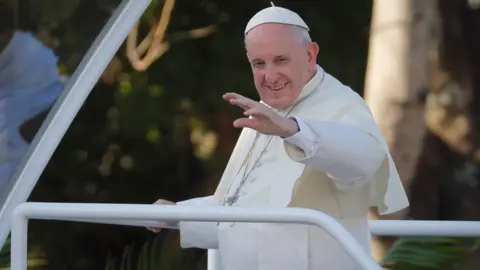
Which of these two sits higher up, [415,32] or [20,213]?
[415,32]

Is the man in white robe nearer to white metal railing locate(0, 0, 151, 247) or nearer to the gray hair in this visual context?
the gray hair

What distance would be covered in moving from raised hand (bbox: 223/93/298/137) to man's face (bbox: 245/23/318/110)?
0.30 m

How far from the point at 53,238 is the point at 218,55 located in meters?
1.77

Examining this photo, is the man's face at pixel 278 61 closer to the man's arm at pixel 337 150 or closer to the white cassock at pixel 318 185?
the white cassock at pixel 318 185

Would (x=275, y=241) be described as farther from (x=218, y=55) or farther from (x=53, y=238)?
(x=53, y=238)

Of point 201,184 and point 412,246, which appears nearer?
point 412,246

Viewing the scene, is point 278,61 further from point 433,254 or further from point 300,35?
point 433,254

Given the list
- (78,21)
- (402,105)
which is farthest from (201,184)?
(78,21)

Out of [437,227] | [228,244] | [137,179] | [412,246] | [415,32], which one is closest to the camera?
[228,244]

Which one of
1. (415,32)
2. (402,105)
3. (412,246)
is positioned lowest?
(412,246)

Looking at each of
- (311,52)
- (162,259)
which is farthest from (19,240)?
(162,259)

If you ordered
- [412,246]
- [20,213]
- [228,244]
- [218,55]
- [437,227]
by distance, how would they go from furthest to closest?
[218,55]
[412,246]
[437,227]
[228,244]
[20,213]

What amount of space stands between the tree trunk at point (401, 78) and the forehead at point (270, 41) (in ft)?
9.23

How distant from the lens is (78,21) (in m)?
3.42
